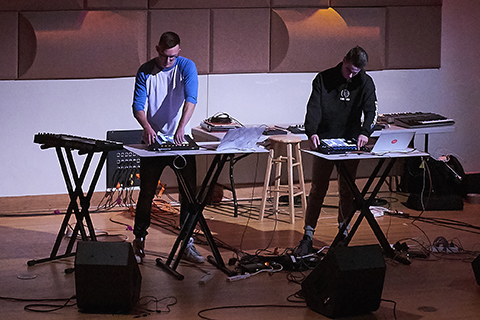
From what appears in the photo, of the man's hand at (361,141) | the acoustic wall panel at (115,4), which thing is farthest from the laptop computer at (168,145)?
the acoustic wall panel at (115,4)

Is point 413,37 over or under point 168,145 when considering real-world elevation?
over

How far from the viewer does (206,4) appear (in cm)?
619

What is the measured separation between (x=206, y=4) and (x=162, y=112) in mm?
1945

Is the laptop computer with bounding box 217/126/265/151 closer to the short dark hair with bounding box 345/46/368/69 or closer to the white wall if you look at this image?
the short dark hair with bounding box 345/46/368/69

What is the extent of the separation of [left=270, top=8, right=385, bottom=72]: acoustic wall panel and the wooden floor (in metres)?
1.55

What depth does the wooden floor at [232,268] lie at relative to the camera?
3.79m

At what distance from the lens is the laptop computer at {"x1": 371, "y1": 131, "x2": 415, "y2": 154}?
177 inches

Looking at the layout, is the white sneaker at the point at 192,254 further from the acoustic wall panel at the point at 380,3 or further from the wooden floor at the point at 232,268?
the acoustic wall panel at the point at 380,3

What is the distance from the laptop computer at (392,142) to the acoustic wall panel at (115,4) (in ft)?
9.16

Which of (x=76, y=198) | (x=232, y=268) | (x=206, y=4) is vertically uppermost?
(x=206, y=4)

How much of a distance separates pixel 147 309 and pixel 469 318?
1902 millimetres

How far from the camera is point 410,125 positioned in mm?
6262

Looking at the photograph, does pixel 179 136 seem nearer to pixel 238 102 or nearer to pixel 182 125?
pixel 182 125

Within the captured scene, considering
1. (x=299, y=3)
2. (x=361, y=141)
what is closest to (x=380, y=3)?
(x=299, y=3)
